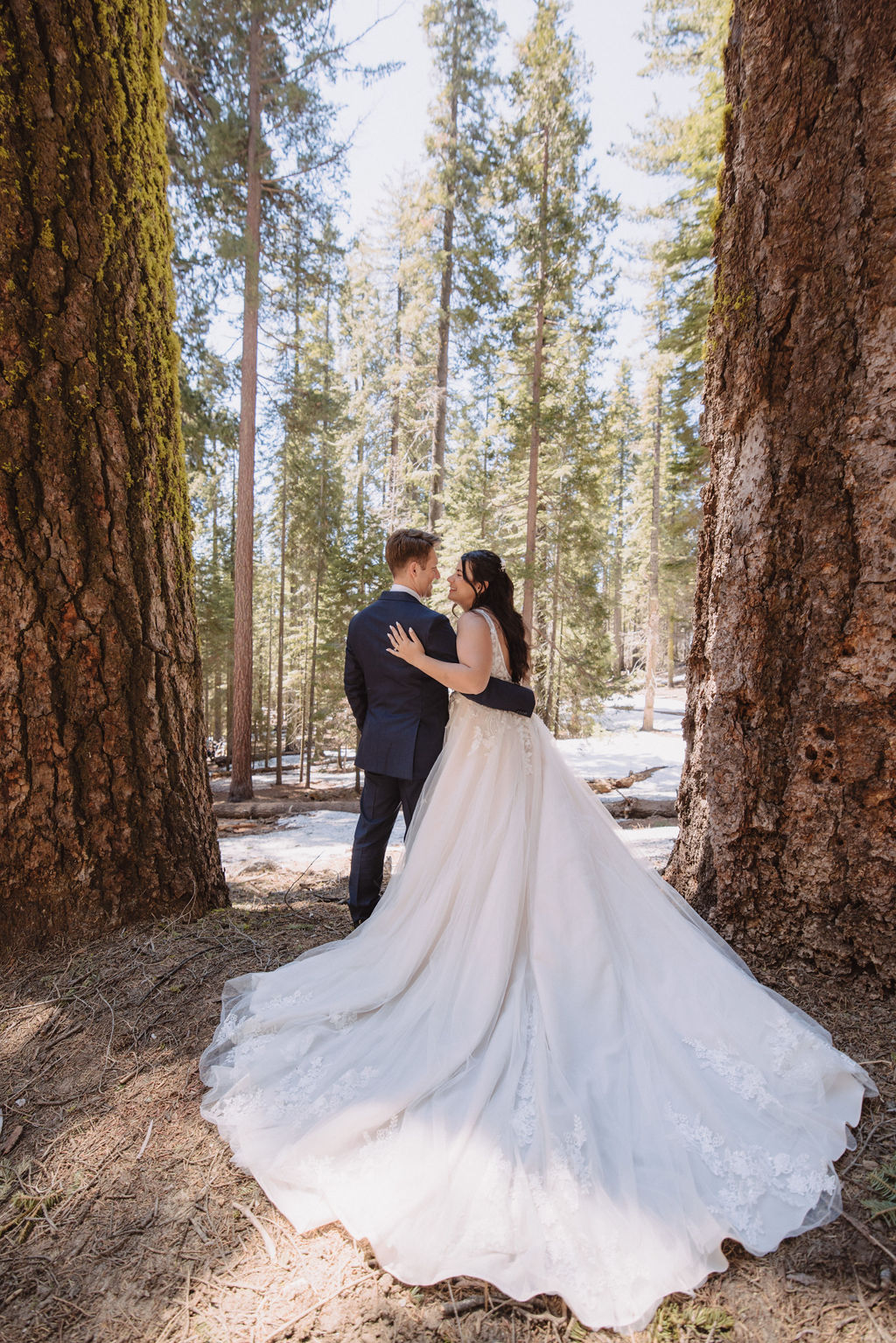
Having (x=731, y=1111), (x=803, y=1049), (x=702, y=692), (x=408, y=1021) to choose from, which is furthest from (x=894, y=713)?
(x=408, y=1021)

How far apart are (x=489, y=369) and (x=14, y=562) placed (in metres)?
17.5

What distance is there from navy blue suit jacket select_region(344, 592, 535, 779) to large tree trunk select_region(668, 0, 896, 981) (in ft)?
4.89

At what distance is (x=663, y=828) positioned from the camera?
7.56 meters

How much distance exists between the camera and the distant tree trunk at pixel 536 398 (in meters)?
12.2

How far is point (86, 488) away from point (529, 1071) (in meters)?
2.96

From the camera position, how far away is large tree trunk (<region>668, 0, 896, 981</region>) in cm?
243

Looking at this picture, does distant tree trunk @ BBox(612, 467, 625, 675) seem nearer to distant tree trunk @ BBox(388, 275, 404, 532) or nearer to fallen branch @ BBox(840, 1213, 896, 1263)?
distant tree trunk @ BBox(388, 275, 404, 532)

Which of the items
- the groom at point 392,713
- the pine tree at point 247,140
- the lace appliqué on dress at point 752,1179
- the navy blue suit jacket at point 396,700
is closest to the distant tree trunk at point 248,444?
the pine tree at point 247,140

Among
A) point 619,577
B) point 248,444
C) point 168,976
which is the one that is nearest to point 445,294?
point 248,444

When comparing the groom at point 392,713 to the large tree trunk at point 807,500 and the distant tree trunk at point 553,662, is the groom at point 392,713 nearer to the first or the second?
the large tree trunk at point 807,500

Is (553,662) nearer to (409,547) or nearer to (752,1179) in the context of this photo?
(409,547)

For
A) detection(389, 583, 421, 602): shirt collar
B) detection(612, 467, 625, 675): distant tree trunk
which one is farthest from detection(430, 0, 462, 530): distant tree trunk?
detection(612, 467, 625, 675): distant tree trunk

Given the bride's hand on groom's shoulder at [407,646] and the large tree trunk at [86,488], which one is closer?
the large tree trunk at [86,488]

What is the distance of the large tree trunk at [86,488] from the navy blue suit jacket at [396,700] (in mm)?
993
